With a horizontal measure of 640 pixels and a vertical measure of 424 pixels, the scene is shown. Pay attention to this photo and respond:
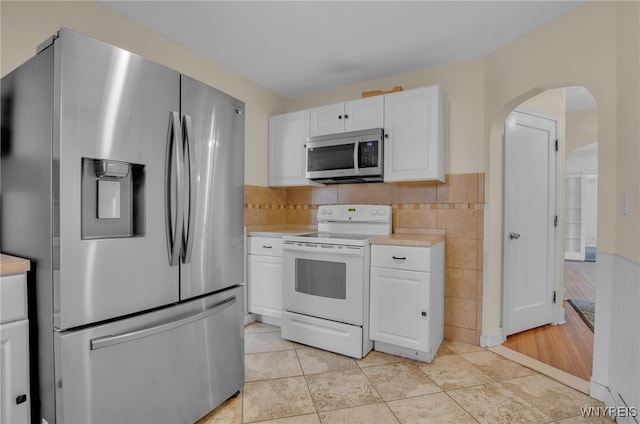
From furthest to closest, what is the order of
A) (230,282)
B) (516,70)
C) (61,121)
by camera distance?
1. (516,70)
2. (230,282)
3. (61,121)

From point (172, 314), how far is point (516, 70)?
288 centimetres

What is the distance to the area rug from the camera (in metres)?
3.18

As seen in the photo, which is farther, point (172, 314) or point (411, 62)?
point (411, 62)

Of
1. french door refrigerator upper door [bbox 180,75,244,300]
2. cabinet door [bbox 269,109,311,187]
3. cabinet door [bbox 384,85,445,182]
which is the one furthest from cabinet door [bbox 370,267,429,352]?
cabinet door [bbox 269,109,311,187]

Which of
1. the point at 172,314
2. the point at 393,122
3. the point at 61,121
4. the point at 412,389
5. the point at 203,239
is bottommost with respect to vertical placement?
the point at 412,389

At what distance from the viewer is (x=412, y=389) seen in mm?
2006

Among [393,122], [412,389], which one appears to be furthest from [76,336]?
[393,122]

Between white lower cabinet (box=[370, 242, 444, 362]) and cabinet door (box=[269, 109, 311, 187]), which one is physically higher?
cabinet door (box=[269, 109, 311, 187])

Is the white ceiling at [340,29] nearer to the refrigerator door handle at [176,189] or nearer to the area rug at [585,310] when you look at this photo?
the refrigerator door handle at [176,189]

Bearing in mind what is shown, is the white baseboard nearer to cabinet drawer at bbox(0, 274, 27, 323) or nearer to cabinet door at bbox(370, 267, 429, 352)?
cabinet door at bbox(370, 267, 429, 352)

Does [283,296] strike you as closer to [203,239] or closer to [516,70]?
[203,239]

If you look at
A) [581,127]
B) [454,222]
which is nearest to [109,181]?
[454,222]

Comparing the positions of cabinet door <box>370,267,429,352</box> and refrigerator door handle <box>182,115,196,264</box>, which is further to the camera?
cabinet door <box>370,267,429,352</box>

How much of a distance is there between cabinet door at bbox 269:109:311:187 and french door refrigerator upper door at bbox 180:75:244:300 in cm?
135
